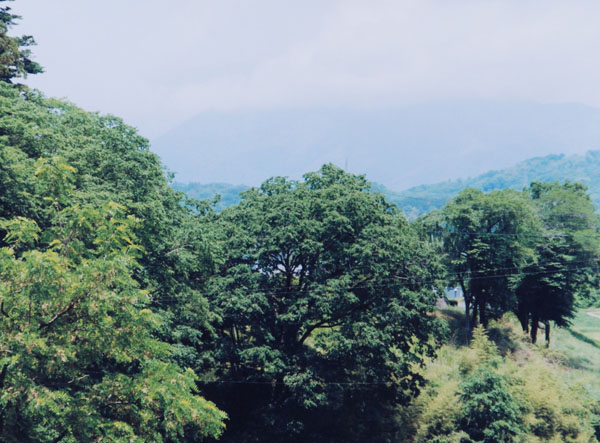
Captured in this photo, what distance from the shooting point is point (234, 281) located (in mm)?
24969

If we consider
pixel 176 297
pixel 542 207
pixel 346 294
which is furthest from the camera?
pixel 542 207

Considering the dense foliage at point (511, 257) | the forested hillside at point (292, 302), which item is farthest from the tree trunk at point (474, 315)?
the forested hillside at point (292, 302)

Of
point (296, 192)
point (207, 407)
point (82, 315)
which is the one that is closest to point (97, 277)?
point (82, 315)

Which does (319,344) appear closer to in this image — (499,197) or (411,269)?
(411,269)

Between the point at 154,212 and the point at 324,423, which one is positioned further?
the point at 324,423

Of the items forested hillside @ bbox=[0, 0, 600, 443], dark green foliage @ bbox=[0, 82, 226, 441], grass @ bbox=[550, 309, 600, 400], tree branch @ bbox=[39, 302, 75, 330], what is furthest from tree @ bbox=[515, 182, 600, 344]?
tree branch @ bbox=[39, 302, 75, 330]

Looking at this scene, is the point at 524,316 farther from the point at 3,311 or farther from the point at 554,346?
the point at 3,311

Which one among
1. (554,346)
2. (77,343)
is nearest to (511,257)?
(554,346)

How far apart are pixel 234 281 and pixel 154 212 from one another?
233 inches

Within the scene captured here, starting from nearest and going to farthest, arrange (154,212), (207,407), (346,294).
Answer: (207,407)
(154,212)
(346,294)

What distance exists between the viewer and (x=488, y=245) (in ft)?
133

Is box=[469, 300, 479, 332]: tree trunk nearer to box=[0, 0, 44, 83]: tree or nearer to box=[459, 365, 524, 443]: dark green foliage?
box=[459, 365, 524, 443]: dark green foliage

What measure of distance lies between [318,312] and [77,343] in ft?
46.0

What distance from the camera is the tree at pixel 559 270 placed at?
41250 mm
